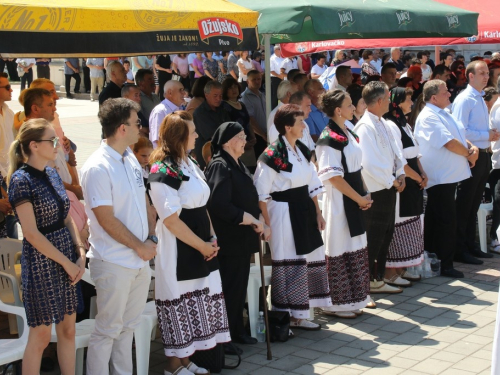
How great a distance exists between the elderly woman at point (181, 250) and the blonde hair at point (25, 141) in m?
0.87

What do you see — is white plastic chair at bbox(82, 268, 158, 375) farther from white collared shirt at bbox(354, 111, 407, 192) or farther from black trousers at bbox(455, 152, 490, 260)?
black trousers at bbox(455, 152, 490, 260)

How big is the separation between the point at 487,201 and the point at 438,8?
8.24 feet

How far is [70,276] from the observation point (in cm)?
443

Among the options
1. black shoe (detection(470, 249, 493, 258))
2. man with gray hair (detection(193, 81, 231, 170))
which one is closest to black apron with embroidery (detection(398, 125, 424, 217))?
black shoe (detection(470, 249, 493, 258))

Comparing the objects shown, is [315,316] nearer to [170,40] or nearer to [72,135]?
[170,40]

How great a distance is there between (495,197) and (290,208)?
3.75m

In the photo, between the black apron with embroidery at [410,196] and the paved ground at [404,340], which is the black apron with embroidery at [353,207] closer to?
the paved ground at [404,340]

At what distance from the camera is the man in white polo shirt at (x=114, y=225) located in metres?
4.49

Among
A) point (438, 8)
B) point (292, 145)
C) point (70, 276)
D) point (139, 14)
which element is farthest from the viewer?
point (438, 8)

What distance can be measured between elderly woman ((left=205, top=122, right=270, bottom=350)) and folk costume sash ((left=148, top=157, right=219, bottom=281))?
0.31 m

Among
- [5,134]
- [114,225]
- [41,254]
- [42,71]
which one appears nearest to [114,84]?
[5,134]

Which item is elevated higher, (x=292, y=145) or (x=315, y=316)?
(x=292, y=145)

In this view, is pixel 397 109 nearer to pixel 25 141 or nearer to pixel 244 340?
pixel 244 340

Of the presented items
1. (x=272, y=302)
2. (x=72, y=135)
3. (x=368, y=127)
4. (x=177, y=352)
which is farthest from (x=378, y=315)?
(x=72, y=135)
